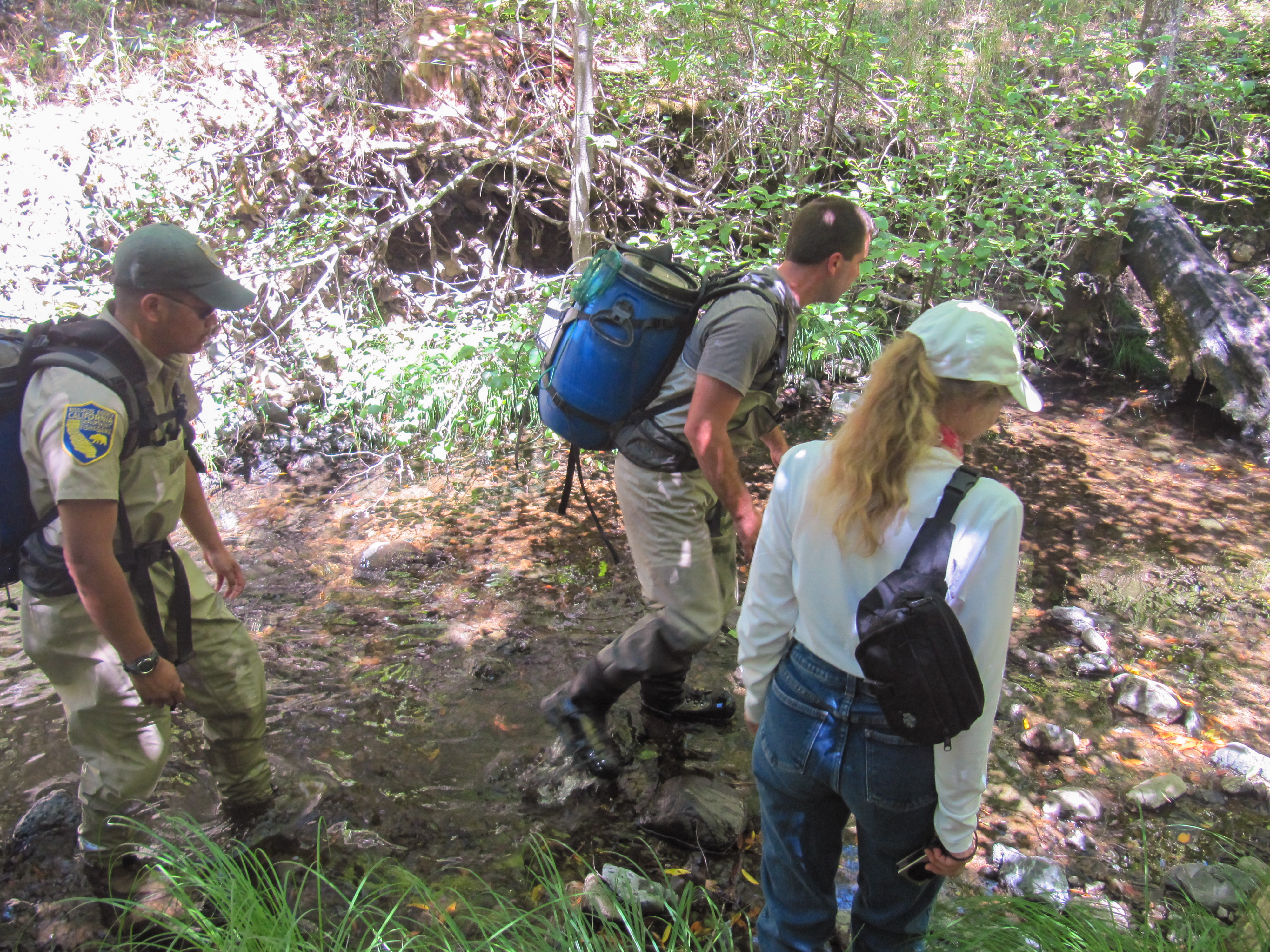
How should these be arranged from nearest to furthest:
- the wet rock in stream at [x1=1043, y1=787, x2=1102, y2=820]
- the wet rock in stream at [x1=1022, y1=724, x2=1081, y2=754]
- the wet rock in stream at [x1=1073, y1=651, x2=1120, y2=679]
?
1. the wet rock in stream at [x1=1043, y1=787, x2=1102, y2=820]
2. the wet rock in stream at [x1=1022, y1=724, x2=1081, y2=754]
3. the wet rock in stream at [x1=1073, y1=651, x2=1120, y2=679]

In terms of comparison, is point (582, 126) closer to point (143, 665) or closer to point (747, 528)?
point (747, 528)

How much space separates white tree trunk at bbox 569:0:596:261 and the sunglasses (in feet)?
14.0

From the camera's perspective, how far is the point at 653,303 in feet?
8.77

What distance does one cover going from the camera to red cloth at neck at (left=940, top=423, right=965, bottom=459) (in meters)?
1.57

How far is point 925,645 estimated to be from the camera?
141 cm

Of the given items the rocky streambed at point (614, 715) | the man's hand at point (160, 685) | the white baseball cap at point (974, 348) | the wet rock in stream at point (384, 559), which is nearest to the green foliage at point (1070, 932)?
the rocky streambed at point (614, 715)

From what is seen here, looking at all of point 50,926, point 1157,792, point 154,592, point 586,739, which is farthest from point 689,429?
point 50,926

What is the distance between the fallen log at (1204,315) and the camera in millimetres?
7164

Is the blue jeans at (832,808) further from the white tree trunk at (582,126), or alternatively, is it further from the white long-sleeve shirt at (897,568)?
the white tree trunk at (582,126)

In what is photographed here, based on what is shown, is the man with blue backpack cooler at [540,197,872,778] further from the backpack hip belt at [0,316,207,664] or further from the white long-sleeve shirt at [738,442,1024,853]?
the backpack hip belt at [0,316,207,664]


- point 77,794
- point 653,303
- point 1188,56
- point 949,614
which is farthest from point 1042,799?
point 1188,56

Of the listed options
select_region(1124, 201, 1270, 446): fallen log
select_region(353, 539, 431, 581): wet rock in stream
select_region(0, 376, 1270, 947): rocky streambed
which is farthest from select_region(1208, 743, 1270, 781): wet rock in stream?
select_region(1124, 201, 1270, 446): fallen log

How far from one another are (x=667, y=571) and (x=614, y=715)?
0.96 meters

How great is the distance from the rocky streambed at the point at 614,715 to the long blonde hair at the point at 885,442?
4.95 feet
